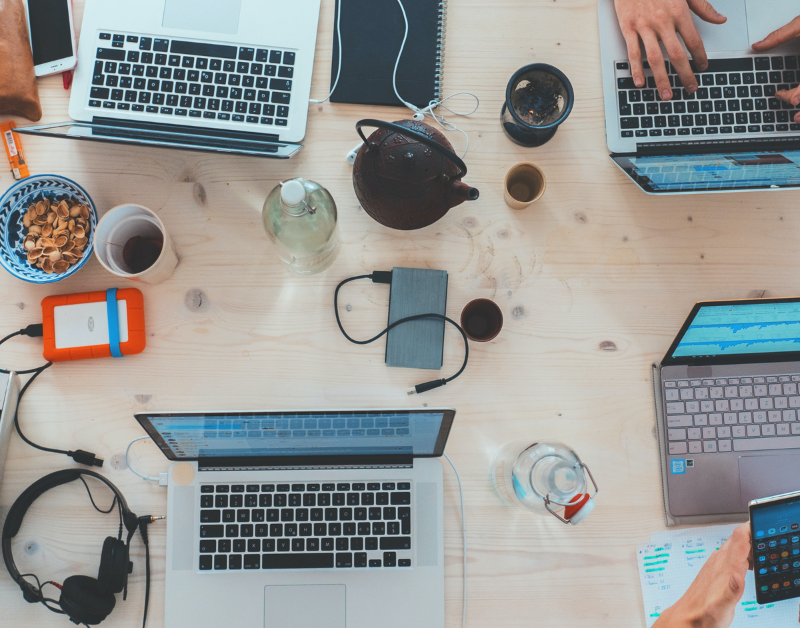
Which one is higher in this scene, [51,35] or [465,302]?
[51,35]

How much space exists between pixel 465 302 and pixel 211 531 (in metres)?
0.57

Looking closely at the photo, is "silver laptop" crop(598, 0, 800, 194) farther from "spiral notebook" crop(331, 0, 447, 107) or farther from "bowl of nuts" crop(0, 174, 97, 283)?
"bowl of nuts" crop(0, 174, 97, 283)

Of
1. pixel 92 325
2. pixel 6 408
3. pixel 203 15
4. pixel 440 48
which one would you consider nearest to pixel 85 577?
pixel 6 408

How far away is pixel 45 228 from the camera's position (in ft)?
2.91

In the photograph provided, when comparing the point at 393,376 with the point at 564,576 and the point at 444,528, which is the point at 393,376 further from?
the point at 564,576

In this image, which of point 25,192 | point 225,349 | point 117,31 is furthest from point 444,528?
point 117,31

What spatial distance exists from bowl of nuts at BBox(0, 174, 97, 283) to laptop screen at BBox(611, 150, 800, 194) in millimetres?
928

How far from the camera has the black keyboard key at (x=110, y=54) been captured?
0.91 metres

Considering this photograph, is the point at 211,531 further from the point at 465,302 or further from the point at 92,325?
the point at 465,302

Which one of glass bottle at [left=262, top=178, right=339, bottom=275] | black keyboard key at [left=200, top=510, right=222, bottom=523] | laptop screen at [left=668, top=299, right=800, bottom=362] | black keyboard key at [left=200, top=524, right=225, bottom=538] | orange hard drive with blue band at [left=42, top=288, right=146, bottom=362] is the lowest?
black keyboard key at [left=200, top=524, right=225, bottom=538]

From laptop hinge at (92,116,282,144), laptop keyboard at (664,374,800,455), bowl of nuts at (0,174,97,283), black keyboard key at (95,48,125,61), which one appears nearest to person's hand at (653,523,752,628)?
laptop keyboard at (664,374,800,455)

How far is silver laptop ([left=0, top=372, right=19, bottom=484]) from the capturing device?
88 centimetres

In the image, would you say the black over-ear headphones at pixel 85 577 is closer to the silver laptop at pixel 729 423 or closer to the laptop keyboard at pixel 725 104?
the silver laptop at pixel 729 423

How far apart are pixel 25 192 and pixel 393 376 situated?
2.27ft
